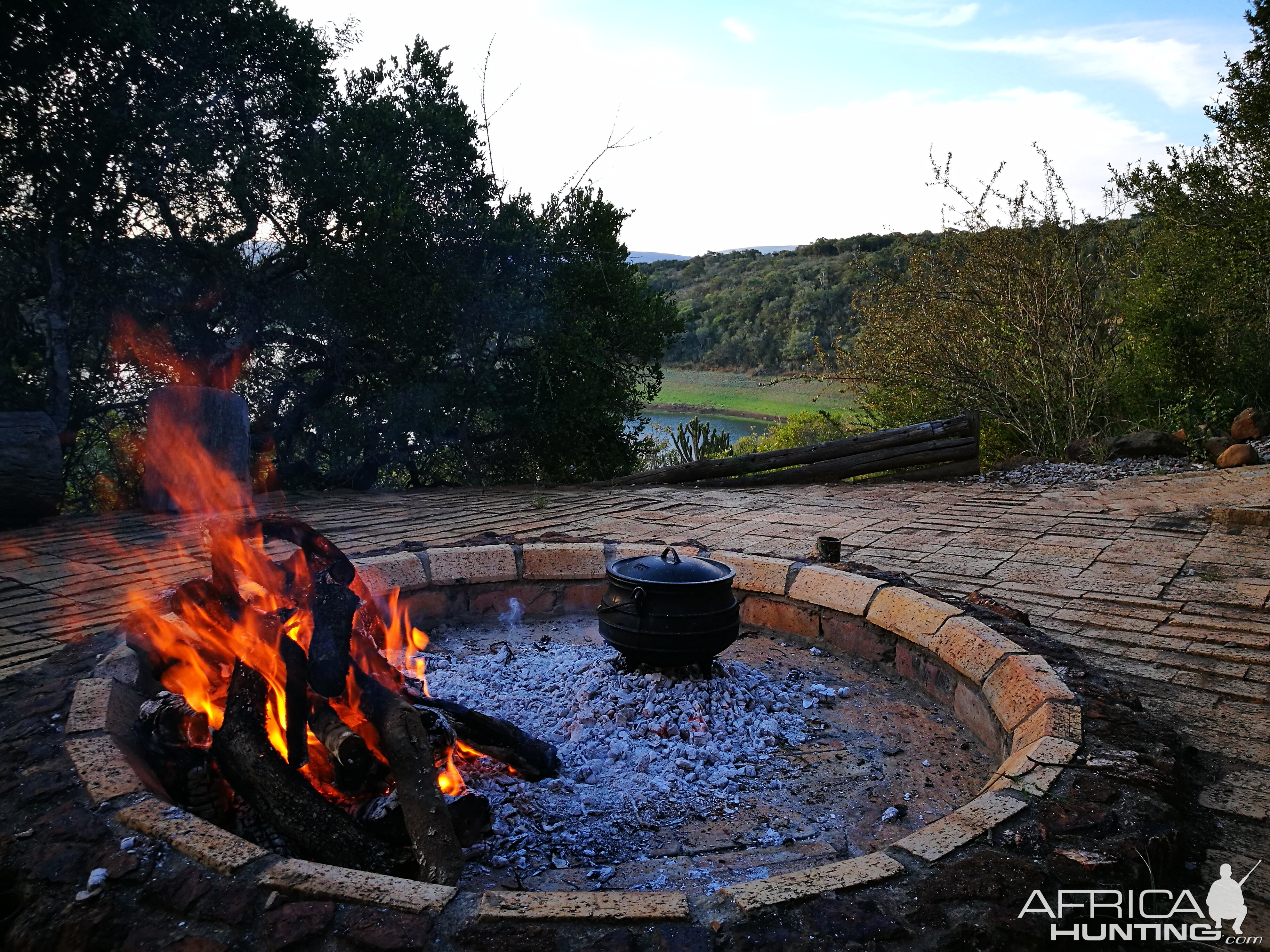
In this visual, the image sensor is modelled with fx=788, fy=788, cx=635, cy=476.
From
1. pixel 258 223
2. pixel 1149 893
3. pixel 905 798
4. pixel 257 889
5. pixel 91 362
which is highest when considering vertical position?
pixel 258 223

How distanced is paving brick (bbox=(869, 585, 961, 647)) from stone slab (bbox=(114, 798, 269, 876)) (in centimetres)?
244

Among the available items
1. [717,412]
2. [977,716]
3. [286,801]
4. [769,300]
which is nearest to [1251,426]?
[977,716]

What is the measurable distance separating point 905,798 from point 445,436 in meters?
6.69

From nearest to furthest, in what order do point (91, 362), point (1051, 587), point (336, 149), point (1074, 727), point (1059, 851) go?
1. point (1059, 851)
2. point (1074, 727)
3. point (1051, 587)
4. point (91, 362)
5. point (336, 149)

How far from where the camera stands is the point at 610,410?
360 inches

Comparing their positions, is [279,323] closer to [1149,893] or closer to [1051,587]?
[1051,587]

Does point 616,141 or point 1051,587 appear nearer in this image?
point 1051,587

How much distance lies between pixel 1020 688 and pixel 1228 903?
0.92 meters

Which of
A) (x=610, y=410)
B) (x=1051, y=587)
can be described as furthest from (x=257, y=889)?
(x=610, y=410)

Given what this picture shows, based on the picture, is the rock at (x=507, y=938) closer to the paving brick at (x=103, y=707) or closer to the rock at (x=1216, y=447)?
the paving brick at (x=103, y=707)

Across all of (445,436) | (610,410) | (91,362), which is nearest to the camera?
(91,362)

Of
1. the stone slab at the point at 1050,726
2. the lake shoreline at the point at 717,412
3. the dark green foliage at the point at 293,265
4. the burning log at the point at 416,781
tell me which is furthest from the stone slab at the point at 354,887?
the lake shoreline at the point at 717,412

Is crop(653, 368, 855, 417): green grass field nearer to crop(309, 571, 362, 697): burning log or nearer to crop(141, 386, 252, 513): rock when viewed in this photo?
crop(141, 386, 252, 513): rock

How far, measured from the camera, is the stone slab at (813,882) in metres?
1.58
